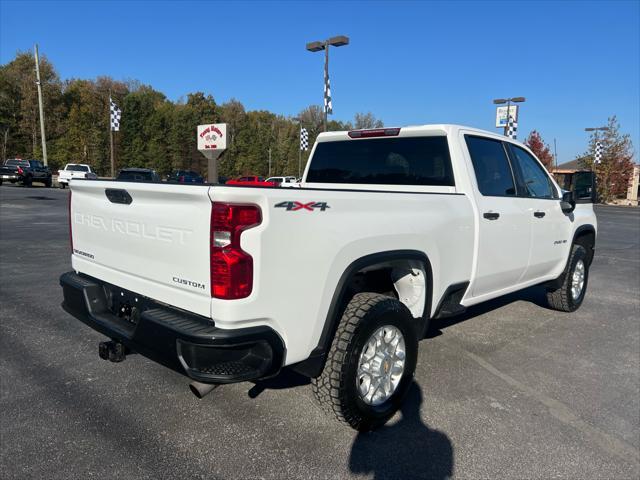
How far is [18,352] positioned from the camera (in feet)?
12.9

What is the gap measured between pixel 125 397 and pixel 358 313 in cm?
172

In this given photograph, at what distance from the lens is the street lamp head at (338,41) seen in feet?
55.3

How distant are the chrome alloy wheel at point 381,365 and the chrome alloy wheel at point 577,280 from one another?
11.4ft

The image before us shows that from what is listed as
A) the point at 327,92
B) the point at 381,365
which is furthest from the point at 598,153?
the point at 381,365

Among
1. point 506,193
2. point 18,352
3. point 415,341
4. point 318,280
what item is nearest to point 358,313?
point 318,280

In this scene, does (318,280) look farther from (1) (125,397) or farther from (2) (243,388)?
(1) (125,397)

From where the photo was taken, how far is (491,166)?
13.5 feet

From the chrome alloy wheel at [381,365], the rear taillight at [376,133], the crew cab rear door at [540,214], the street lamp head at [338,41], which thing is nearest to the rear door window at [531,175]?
the crew cab rear door at [540,214]

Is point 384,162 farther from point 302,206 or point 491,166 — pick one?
point 302,206

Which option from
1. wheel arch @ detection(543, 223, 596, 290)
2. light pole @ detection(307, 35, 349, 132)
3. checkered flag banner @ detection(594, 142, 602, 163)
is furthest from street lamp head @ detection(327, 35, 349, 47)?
checkered flag banner @ detection(594, 142, 602, 163)

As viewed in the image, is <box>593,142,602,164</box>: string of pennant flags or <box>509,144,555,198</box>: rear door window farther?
<box>593,142,602,164</box>: string of pennant flags

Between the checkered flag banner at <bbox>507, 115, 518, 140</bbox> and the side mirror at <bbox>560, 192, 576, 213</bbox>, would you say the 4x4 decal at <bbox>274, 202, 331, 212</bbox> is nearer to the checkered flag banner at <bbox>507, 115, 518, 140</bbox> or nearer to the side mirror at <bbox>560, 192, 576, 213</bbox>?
the side mirror at <bbox>560, 192, 576, 213</bbox>

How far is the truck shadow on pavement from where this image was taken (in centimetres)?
253

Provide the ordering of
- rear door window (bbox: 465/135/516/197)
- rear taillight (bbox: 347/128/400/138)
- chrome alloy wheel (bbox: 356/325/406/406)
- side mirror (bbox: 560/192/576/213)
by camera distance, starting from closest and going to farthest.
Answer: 1. chrome alloy wheel (bbox: 356/325/406/406)
2. rear door window (bbox: 465/135/516/197)
3. rear taillight (bbox: 347/128/400/138)
4. side mirror (bbox: 560/192/576/213)
